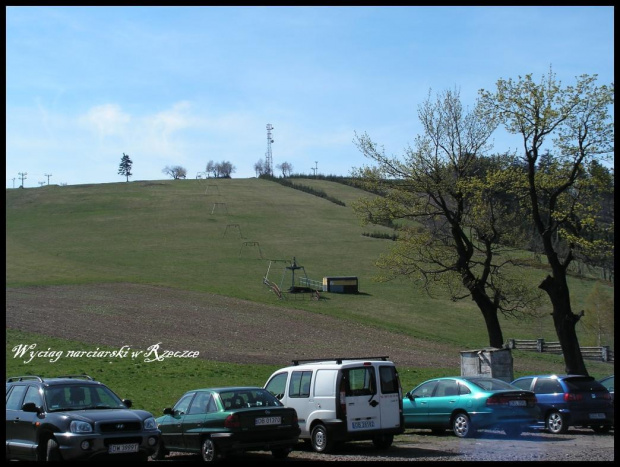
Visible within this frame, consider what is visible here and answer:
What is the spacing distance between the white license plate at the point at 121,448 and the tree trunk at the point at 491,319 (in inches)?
722

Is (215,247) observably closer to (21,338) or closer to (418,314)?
(418,314)

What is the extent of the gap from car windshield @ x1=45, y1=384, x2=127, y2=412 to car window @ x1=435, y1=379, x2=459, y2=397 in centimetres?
805

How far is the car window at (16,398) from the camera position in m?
14.2

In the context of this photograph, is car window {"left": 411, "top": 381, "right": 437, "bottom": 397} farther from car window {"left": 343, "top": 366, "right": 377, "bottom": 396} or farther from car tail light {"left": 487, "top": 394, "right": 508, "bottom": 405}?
car window {"left": 343, "top": 366, "right": 377, "bottom": 396}

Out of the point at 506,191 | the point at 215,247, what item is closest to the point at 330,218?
the point at 215,247

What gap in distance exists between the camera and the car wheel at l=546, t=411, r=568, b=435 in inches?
711

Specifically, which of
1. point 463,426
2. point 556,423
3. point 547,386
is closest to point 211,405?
point 463,426

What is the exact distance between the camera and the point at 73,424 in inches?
497

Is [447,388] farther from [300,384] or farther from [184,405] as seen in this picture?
[184,405]

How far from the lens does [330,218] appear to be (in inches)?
4156

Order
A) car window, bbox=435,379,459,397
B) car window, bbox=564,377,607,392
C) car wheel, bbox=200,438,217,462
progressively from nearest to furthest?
car wheel, bbox=200,438,217,462 → car window, bbox=435,379,459,397 → car window, bbox=564,377,607,392

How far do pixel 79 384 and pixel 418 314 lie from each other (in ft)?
150

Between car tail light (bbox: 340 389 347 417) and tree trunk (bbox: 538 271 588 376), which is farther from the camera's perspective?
tree trunk (bbox: 538 271 588 376)

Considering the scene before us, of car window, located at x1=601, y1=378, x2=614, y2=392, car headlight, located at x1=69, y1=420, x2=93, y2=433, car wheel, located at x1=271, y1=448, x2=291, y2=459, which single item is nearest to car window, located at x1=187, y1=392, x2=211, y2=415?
car wheel, located at x1=271, y1=448, x2=291, y2=459
